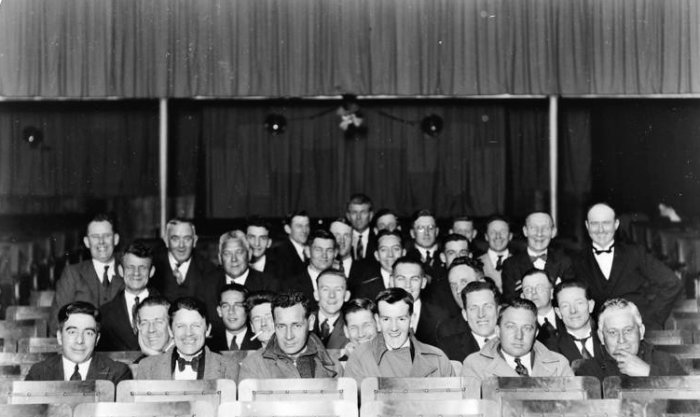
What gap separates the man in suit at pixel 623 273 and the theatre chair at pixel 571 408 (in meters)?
2.70

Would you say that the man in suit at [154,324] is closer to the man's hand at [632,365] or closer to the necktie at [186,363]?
the necktie at [186,363]

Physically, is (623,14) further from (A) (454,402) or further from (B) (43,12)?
(A) (454,402)

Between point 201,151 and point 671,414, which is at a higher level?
point 201,151

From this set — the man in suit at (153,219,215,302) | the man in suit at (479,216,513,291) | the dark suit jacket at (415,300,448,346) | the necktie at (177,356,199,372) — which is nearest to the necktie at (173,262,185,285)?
the man in suit at (153,219,215,302)

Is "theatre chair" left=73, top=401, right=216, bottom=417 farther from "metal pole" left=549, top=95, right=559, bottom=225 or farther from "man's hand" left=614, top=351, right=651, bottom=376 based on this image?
"metal pole" left=549, top=95, right=559, bottom=225

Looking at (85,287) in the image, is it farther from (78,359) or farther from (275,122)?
(275,122)

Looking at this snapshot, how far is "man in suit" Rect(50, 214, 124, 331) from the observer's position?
23.6ft

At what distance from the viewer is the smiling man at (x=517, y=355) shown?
546cm

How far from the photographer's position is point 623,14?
30.3 ft

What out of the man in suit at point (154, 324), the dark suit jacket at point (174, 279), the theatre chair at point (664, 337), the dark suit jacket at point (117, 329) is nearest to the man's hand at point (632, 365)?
the theatre chair at point (664, 337)

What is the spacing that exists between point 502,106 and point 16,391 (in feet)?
30.8

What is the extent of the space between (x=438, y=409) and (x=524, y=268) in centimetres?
302

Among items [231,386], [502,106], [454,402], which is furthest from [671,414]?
[502,106]

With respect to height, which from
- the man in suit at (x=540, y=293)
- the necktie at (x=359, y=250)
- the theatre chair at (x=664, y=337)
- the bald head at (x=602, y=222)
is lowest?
the theatre chair at (x=664, y=337)
